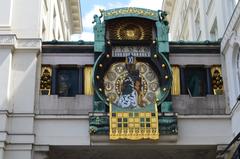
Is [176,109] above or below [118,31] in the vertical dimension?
below

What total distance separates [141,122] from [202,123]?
2564 millimetres

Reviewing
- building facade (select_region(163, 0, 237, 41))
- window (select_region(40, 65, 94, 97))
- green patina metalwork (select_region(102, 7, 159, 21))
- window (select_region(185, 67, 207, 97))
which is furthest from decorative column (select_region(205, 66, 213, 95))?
window (select_region(40, 65, 94, 97))

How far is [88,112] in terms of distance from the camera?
23.7m

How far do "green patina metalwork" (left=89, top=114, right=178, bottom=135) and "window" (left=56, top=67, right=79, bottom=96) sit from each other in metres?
1.83

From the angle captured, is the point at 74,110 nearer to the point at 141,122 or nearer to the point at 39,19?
the point at 141,122

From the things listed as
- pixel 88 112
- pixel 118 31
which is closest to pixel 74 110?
pixel 88 112

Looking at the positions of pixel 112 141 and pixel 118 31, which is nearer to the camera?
pixel 112 141

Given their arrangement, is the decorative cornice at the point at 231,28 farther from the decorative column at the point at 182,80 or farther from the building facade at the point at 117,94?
the decorative column at the point at 182,80

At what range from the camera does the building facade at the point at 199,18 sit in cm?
2611

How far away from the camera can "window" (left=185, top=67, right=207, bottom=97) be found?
81.5 ft

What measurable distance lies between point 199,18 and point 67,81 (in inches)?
475

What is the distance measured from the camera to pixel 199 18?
34031 millimetres

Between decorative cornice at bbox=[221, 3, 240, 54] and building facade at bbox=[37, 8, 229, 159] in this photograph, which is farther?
building facade at bbox=[37, 8, 229, 159]

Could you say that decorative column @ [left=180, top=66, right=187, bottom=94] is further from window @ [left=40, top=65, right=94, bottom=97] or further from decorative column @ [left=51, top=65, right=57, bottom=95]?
decorative column @ [left=51, top=65, right=57, bottom=95]
